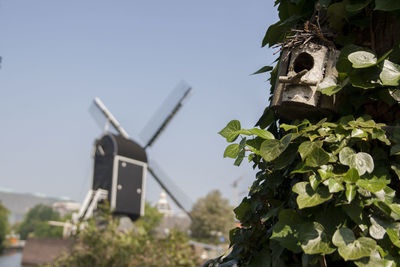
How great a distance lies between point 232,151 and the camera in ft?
4.15

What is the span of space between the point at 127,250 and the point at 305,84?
7343 mm

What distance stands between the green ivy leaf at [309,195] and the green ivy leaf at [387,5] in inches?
22.1

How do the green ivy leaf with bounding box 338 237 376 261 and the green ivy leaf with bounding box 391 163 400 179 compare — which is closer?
the green ivy leaf with bounding box 338 237 376 261

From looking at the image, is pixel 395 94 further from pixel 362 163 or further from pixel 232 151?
pixel 232 151

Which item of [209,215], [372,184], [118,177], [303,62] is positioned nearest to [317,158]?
[372,184]

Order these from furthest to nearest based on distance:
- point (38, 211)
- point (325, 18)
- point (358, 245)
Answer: point (38, 211) → point (325, 18) → point (358, 245)

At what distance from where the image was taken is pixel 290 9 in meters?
1.50

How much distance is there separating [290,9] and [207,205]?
133ft

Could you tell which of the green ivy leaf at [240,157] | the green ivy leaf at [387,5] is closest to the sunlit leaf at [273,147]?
the green ivy leaf at [240,157]

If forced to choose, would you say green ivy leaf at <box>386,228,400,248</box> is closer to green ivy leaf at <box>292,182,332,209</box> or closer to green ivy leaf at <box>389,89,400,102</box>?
green ivy leaf at <box>292,182,332,209</box>

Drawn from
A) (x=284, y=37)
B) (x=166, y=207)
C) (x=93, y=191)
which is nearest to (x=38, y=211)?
(x=166, y=207)

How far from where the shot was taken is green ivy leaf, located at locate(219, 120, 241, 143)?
1.25 meters

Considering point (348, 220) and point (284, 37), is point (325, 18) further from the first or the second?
point (348, 220)

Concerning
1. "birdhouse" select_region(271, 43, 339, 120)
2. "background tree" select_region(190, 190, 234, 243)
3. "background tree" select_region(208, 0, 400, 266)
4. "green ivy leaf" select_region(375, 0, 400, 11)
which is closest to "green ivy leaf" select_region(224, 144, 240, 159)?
"background tree" select_region(208, 0, 400, 266)
